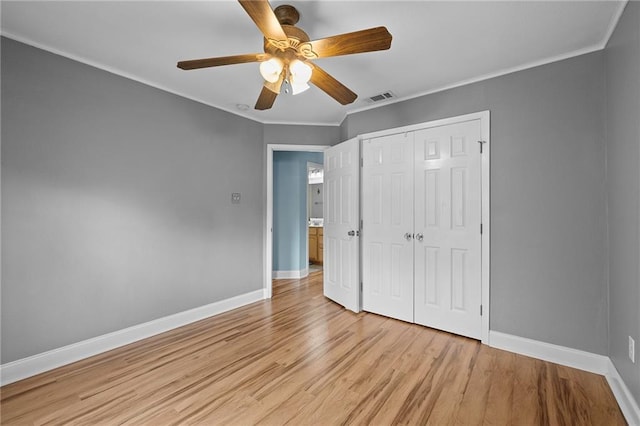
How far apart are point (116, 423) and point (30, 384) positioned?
994 millimetres

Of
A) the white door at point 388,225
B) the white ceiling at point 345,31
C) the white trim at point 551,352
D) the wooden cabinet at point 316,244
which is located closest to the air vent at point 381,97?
the white ceiling at point 345,31

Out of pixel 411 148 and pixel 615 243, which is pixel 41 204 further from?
pixel 615 243

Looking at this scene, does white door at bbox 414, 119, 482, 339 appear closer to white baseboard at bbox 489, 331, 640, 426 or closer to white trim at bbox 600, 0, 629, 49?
white baseboard at bbox 489, 331, 640, 426

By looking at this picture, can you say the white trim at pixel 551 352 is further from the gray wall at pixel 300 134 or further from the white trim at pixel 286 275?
the white trim at pixel 286 275

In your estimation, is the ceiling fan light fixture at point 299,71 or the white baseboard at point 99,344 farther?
the white baseboard at point 99,344

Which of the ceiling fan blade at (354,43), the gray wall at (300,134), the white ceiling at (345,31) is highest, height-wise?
the white ceiling at (345,31)

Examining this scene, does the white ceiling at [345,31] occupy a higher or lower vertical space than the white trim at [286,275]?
higher

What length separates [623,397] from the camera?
6.03ft

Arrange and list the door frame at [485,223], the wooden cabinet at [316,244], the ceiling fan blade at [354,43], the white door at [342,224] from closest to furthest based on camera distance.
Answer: the ceiling fan blade at [354,43], the door frame at [485,223], the white door at [342,224], the wooden cabinet at [316,244]

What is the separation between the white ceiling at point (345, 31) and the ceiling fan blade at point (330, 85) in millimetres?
369

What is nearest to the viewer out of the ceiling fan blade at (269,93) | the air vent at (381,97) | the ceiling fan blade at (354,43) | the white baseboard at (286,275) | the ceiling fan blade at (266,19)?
the ceiling fan blade at (266,19)

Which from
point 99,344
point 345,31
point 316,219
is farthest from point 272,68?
point 316,219

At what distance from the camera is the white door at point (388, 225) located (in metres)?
3.23

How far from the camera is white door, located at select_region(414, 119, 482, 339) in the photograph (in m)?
2.80
